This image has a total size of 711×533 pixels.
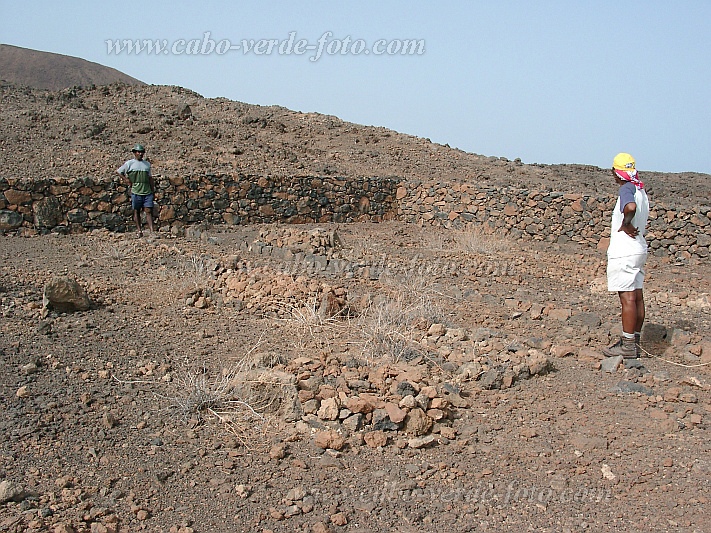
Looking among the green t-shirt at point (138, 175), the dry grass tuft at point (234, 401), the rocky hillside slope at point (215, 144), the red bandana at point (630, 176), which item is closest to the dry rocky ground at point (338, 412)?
the dry grass tuft at point (234, 401)

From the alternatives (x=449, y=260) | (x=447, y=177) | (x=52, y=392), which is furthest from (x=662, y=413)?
(x=447, y=177)

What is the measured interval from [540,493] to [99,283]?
211 inches

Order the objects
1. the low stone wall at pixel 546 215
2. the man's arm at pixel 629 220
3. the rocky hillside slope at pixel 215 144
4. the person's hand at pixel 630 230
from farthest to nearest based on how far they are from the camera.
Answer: the rocky hillside slope at pixel 215 144
the low stone wall at pixel 546 215
the person's hand at pixel 630 230
the man's arm at pixel 629 220

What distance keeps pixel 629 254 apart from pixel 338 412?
262 centimetres

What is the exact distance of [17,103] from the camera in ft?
58.4

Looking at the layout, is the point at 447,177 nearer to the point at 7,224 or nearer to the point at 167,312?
the point at 7,224

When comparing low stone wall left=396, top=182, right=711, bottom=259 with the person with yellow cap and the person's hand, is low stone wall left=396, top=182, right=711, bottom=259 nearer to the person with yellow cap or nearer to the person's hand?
the person with yellow cap

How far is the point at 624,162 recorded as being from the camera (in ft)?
16.5

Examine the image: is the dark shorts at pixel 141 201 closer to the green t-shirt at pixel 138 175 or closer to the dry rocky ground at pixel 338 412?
the green t-shirt at pixel 138 175

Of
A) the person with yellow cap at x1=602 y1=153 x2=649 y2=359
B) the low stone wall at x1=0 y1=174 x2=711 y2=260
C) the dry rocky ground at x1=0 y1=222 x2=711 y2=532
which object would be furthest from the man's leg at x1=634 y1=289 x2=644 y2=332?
the low stone wall at x1=0 y1=174 x2=711 y2=260

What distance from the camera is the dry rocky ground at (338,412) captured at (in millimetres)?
3211

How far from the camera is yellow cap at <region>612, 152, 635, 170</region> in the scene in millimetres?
5012

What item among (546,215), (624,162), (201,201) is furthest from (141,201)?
(624,162)

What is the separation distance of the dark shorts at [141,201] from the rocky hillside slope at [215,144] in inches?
103
